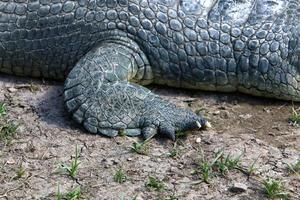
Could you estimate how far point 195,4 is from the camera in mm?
5371

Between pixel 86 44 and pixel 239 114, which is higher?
pixel 86 44

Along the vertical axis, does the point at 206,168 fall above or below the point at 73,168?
above

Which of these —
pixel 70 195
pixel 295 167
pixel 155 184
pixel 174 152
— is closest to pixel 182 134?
pixel 174 152

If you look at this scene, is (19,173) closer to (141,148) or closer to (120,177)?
(120,177)

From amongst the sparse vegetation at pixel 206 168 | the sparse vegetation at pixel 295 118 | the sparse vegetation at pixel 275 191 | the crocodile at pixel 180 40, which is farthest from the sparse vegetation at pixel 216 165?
the crocodile at pixel 180 40

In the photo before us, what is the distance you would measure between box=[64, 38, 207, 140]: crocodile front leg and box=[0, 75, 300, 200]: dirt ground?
0.30 ft

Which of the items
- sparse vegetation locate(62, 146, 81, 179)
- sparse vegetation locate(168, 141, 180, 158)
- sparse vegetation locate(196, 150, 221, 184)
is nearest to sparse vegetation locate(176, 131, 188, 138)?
sparse vegetation locate(168, 141, 180, 158)

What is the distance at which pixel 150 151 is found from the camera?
462 centimetres

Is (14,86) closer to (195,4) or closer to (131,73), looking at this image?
(131,73)

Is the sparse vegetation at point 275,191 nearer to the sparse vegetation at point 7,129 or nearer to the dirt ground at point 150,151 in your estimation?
the dirt ground at point 150,151

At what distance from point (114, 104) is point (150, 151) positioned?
1.72 ft

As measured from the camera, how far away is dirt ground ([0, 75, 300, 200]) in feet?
13.8

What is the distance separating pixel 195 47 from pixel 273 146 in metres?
1.12

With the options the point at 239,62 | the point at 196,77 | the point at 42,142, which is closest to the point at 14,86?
the point at 42,142
